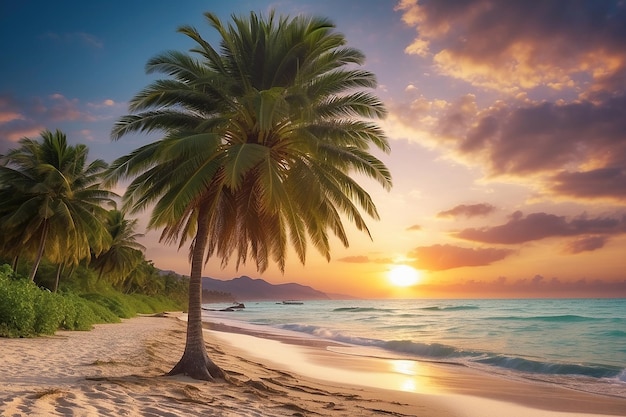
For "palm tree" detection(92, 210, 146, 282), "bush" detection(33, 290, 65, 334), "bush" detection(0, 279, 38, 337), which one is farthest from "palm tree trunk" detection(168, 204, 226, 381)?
"palm tree" detection(92, 210, 146, 282)

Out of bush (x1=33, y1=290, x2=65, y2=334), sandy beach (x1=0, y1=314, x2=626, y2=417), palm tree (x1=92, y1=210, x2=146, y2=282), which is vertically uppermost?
palm tree (x1=92, y1=210, x2=146, y2=282)

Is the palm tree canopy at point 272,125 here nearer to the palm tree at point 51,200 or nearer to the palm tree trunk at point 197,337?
the palm tree trunk at point 197,337

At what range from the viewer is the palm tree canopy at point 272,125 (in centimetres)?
1095

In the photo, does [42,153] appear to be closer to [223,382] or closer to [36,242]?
[36,242]

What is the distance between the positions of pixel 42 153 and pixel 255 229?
2214cm

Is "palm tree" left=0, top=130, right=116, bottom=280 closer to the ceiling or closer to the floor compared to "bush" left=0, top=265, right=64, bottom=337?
closer to the ceiling

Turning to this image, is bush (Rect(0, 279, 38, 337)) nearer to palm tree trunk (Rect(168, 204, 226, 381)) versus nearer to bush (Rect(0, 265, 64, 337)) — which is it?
bush (Rect(0, 265, 64, 337))

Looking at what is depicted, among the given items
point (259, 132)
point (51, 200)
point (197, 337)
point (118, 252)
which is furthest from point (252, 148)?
point (118, 252)

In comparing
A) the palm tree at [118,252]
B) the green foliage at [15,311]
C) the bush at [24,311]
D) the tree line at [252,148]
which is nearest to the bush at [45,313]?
→ the bush at [24,311]

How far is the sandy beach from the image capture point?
722 cm

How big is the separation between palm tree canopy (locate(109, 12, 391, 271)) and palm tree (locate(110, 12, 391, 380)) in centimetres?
3

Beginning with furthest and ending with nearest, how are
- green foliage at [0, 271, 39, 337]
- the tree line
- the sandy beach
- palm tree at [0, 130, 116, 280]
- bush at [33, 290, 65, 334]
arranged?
palm tree at [0, 130, 116, 280]
bush at [33, 290, 65, 334]
green foliage at [0, 271, 39, 337]
the tree line
the sandy beach

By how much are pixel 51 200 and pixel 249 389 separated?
22745 millimetres

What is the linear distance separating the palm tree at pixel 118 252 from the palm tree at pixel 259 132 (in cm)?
4071
